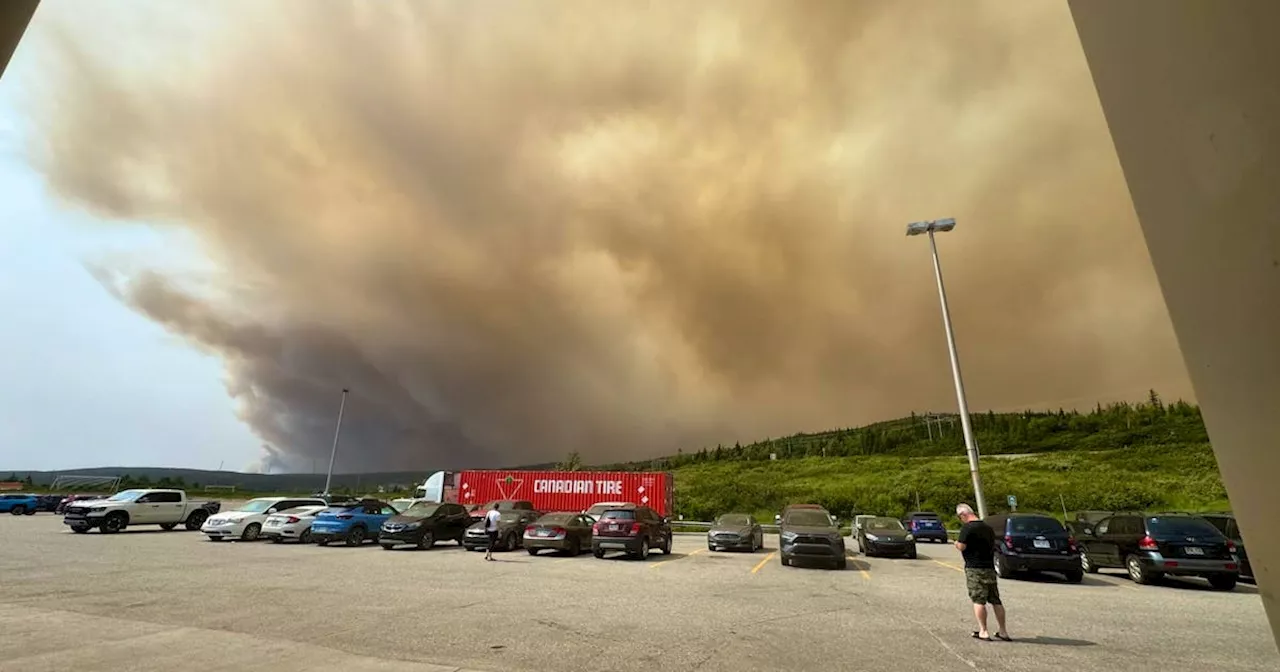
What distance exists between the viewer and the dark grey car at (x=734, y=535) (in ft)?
75.5

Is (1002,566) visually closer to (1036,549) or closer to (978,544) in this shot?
(1036,549)

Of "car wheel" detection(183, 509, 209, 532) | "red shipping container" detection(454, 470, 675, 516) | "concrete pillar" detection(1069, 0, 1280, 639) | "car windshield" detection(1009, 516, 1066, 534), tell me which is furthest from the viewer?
"red shipping container" detection(454, 470, 675, 516)

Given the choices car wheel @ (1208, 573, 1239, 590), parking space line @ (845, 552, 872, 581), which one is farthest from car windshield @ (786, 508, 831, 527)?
car wheel @ (1208, 573, 1239, 590)

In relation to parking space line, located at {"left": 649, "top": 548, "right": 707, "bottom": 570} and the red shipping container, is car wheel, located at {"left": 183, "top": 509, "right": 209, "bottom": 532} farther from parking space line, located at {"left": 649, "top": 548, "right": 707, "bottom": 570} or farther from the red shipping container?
parking space line, located at {"left": 649, "top": 548, "right": 707, "bottom": 570}

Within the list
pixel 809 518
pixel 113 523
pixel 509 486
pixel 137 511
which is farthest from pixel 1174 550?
pixel 137 511

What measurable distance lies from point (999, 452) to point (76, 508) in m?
137

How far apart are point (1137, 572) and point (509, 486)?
31.5 m

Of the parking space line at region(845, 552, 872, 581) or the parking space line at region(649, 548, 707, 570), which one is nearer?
the parking space line at region(845, 552, 872, 581)

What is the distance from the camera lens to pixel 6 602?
9.13m

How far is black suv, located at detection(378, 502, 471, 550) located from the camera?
70.4ft

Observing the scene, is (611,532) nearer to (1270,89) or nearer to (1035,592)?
(1035,592)

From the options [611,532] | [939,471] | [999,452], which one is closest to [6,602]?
[611,532]

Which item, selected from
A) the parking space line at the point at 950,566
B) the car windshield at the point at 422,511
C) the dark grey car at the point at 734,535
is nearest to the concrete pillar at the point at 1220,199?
the parking space line at the point at 950,566

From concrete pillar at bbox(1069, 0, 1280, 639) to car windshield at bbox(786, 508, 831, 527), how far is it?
17.7 m
